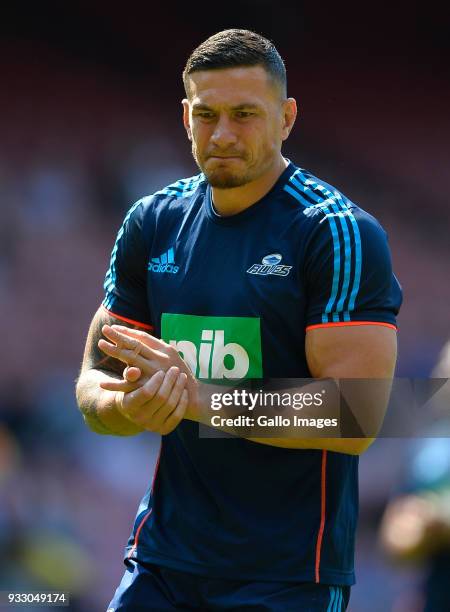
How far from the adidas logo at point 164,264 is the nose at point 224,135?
348 mm

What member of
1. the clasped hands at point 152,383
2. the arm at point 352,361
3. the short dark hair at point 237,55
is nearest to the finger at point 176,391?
the clasped hands at point 152,383

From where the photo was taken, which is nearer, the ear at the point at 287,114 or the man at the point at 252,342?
the man at the point at 252,342

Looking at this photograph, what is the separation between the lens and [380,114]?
234 inches

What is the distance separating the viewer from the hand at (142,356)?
9.44 feet

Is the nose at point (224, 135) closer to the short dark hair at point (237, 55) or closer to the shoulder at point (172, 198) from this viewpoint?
the short dark hair at point (237, 55)

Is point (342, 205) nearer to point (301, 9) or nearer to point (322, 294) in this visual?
point (322, 294)

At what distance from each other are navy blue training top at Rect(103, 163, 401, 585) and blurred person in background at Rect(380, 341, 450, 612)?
0.49 feet

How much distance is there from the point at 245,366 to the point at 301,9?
316cm

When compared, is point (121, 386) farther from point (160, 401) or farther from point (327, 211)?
point (327, 211)

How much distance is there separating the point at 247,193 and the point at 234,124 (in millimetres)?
205

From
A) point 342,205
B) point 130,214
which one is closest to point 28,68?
point 130,214

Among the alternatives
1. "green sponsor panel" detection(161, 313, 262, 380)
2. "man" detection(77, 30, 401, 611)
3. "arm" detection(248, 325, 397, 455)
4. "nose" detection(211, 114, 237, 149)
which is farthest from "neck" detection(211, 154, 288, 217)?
"arm" detection(248, 325, 397, 455)

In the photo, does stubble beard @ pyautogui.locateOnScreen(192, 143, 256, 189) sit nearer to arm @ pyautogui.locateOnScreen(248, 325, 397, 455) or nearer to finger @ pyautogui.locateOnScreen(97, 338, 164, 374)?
arm @ pyautogui.locateOnScreen(248, 325, 397, 455)

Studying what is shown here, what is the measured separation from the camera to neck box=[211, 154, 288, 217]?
328 cm
